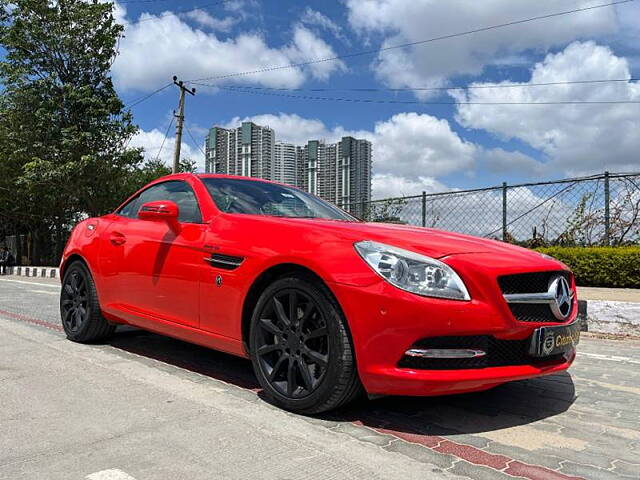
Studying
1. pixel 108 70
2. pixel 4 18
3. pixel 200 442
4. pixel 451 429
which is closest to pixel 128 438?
pixel 200 442

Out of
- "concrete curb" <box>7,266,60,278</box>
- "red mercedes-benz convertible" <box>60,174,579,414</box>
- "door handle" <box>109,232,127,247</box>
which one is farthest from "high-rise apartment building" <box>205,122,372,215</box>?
"red mercedes-benz convertible" <box>60,174,579,414</box>

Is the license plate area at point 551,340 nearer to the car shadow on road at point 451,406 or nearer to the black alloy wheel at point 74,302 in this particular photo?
the car shadow on road at point 451,406

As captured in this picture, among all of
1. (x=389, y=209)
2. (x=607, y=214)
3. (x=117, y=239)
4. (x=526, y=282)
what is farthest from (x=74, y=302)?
(x=607, y=214)

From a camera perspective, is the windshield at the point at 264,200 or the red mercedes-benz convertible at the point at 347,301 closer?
the red mercedes-benz convertible at the point at 347,301

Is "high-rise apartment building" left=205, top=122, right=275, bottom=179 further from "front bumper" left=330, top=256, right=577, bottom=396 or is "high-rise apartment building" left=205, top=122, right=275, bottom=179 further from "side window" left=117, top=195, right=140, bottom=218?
"front bumper" left=330, top=256, right=577, bottom=396

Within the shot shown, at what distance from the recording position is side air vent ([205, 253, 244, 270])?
3.26 metres

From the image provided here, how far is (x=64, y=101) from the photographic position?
67.1 feet

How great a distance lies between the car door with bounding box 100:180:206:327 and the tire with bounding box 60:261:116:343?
13.9 inches

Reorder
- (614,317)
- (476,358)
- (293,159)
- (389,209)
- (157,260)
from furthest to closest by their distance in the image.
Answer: (293,159)
(389,209)
(614,317)
(157,260)
(476,358)

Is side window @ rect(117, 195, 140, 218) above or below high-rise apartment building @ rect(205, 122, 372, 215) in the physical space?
below

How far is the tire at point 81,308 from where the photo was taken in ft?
15.4

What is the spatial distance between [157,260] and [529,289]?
98.4 inches

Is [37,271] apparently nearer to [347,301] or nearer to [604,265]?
[604,265]

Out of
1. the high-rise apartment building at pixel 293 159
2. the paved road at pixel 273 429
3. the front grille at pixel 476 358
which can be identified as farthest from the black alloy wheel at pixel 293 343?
the high-rise apartment building at pixel 293 159
